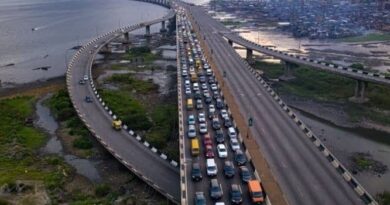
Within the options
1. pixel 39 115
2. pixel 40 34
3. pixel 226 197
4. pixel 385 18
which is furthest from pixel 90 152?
pixel 385 18

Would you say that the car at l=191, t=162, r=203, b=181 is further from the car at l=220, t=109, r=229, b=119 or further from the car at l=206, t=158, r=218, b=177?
the car at l=220, t=109, r=229, b=119

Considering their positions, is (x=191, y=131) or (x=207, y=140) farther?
(x=191, y=131)

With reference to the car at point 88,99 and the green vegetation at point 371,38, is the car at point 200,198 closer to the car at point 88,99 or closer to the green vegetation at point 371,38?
the car at point 88,99

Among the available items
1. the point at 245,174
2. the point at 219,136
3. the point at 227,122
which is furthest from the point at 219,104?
the point at 245,174

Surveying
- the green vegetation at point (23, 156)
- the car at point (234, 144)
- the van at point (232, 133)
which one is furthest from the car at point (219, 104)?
the green vegetation at point (23, 156)

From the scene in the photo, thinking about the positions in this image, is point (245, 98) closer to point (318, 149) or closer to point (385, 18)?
point (318, 149)

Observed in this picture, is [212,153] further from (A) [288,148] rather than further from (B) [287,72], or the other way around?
(B) [287,72]
